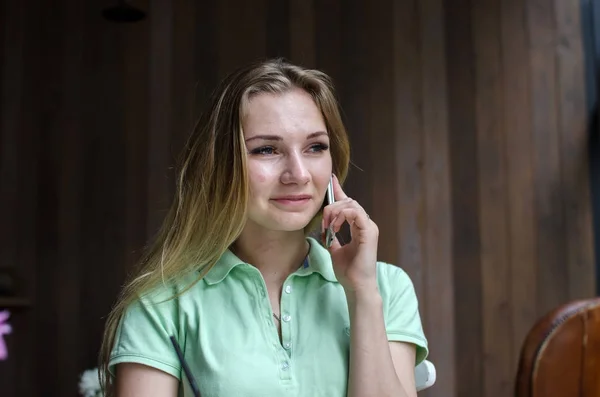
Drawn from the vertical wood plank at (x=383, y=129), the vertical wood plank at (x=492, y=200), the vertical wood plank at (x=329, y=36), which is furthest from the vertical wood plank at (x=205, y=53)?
the vertical wood plank at (x=492, y=200)

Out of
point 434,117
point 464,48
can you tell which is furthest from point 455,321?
point 464,48

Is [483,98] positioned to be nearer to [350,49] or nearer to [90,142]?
[350,49]

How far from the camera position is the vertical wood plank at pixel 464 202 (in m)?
2.87

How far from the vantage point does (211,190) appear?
125cm

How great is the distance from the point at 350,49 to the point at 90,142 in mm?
1303

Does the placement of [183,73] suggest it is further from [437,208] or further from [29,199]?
[437,208]

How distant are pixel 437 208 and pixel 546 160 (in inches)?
18.4

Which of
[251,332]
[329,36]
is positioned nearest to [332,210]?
[251,332]

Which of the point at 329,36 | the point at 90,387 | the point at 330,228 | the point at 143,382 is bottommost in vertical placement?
the point at 90,387

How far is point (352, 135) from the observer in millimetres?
3031

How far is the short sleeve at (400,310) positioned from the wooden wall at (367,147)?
1634 mm

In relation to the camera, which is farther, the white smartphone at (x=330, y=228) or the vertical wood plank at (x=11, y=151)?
the vertical wood plank at (x=11, y=151)

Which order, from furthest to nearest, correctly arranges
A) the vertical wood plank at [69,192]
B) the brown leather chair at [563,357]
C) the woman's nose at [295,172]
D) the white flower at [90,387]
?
the vertical wood plank at [69,192] < the white flower at [90,387] < the woman's nose at [295,172] < the brown leather chair at [563,357]

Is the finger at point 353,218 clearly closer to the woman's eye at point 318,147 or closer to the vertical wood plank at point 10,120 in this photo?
the woman's eye at point 318,147
